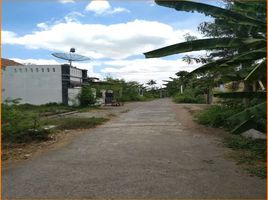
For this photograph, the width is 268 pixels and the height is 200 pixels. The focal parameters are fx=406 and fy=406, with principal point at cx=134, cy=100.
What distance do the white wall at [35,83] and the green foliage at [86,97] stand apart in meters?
1.77

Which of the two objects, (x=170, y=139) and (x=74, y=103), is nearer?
(x=170, y=139)

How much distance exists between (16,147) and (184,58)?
27.6ft

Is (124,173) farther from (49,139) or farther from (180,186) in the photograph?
(49,139)

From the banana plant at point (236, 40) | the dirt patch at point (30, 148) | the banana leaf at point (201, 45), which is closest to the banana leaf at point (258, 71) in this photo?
the banana plant at point (236, 40)

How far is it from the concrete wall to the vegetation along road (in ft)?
71.7

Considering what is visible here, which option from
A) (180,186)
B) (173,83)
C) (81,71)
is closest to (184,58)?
(180,186)

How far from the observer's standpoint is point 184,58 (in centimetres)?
1661

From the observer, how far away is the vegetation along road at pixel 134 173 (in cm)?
580

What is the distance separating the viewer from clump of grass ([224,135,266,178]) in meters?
7.30

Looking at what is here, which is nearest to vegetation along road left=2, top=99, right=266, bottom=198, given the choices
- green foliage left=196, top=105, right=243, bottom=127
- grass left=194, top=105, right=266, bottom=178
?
grass left=194, top=105, right=266, bottom=178

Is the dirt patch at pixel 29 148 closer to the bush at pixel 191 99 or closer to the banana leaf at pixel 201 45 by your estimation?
the banana leaf at pixel 201 45

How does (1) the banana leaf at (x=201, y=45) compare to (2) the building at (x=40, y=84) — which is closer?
(1) the banana leaf at (x=201, y=45)

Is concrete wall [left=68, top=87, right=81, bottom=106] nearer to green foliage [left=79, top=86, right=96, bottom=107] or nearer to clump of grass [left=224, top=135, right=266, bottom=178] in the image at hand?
green foliage [left=79, top=86, right=96, bottom=107]

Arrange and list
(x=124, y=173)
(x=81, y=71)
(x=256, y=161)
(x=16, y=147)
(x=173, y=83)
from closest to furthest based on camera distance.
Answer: (x=124, y=173)
(x=256, y=161)
(x=16, y=147)
(x=81, y=71)
(x=173, y=83)
